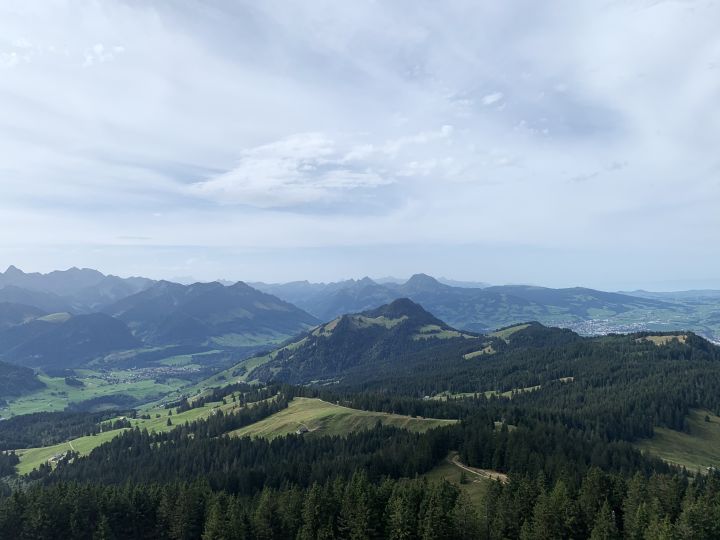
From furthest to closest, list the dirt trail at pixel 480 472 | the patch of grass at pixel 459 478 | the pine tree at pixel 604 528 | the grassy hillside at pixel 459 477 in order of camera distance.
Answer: the dirt trail at pixel 480 472
the grassy hillside at pixel 459 477
the patch of grass at pixel 459 478
the pine tree at pixel 604 528

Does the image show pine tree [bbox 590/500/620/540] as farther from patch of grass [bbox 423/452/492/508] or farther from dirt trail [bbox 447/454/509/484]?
dirt trail [bbox 447/454/509/484]

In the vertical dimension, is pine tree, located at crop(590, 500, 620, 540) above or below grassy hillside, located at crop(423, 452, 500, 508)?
above

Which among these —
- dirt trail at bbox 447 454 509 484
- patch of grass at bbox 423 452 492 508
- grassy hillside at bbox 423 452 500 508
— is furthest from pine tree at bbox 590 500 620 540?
dirt trail at bbox 447 454 509 484

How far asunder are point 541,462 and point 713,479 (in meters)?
40.2

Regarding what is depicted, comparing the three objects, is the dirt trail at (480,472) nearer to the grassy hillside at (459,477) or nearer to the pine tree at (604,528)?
the grassy hillside at (459,477)

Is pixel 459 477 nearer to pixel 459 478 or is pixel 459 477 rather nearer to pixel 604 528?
pixel 459 478

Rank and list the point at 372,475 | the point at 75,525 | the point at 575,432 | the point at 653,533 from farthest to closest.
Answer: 1. the point at 575,432
2. the point at 372,475
3. the point at 75,525
4. the point at 653,533

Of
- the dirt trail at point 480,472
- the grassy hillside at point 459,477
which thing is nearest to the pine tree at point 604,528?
the grassy hillside at point 459,477

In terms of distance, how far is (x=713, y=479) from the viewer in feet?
352

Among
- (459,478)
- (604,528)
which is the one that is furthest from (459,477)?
(604,528)

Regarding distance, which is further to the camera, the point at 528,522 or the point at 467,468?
the point at 467,468

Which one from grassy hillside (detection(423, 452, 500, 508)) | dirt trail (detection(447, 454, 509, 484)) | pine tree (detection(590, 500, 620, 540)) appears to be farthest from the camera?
dirt trail (detection(447, 454, 509, 484))

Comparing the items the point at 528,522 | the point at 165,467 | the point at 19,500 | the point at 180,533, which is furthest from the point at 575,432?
the point at 19,500

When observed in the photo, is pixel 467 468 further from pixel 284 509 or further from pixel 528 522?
pixel 284 509
